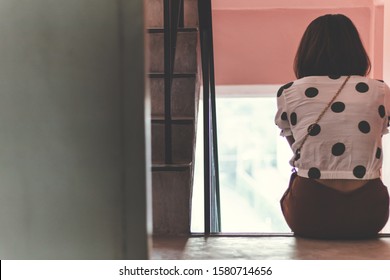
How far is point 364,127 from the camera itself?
1.87 m

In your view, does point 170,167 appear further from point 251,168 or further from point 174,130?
point 251,168

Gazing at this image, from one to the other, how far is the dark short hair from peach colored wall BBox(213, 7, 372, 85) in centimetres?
219

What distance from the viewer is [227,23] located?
4.27 meters

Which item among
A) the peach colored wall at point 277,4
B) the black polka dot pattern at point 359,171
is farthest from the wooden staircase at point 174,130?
the peach colored wall at point 277,4

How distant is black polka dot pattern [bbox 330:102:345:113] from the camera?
188cm

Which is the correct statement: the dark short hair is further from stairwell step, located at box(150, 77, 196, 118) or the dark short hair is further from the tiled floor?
the tiled floor

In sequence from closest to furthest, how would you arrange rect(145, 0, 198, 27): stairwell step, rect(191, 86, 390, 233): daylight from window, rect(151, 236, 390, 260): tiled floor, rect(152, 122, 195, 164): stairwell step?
rect(151, 236, 390, 260): tiled floor
rect(152, 122, 195, 164): stairwell step
rect(145, 0, 198, 27): stairwell step
rect(191, 86, 390, 233): daylight from window

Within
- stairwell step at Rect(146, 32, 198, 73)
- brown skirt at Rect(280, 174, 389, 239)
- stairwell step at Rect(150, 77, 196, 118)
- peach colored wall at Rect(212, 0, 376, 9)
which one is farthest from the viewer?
peach colored wall at Rect(212, 0, 376, 9)

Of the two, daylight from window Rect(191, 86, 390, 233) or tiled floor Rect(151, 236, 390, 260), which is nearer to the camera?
tiled floor Rect(151, 236, 390, 260)

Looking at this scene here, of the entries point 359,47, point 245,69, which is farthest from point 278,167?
point 359,47

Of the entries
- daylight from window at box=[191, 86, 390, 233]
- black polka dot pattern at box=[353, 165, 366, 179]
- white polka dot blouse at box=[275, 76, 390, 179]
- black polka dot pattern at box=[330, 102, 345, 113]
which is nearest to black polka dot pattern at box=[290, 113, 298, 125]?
white polka dot blouse at box=[275, 76, 390, 179]
